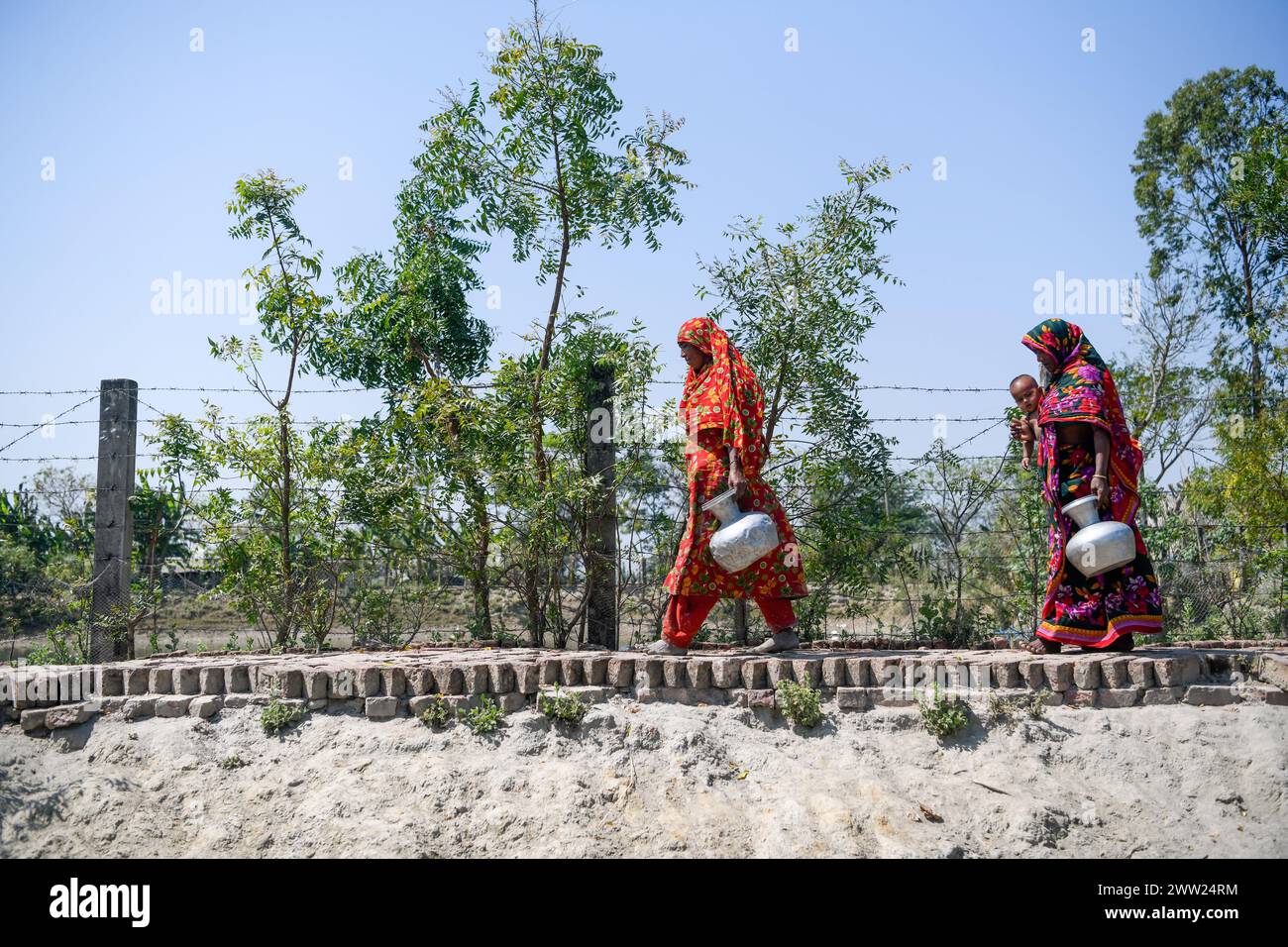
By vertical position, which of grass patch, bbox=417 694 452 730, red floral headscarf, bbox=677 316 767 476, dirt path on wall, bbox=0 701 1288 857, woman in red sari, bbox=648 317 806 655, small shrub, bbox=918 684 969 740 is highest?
red floral headscarf, bbox=677 316 767 476

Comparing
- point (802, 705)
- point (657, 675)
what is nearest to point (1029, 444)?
point (802, 705)

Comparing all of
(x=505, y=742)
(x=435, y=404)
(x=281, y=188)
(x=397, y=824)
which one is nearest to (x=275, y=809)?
(x=397, y=824)

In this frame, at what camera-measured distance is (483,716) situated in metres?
4.79

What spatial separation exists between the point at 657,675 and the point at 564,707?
1.84ft

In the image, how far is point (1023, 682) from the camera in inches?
198

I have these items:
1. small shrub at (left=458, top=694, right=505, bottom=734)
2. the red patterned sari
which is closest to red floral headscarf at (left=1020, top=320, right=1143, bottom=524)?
the red patterned sari

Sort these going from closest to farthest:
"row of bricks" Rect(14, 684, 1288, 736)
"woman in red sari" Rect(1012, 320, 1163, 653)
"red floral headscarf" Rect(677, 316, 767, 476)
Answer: "row of bricks" Rect(14, 684, 1288, 736) < "woman in red sari" Rect(1012, 320, 1163, 653) < "red floral headscarf" Rect(677, 316, 767, 476)

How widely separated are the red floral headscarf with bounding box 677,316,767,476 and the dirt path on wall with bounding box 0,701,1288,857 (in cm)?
143

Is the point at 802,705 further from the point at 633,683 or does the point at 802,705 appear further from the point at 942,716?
the point at 633,683

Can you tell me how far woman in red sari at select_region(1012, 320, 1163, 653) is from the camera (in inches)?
204

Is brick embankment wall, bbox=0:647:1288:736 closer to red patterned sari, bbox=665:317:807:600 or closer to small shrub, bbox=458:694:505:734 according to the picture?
small shrub, bbox=458:694:505:734

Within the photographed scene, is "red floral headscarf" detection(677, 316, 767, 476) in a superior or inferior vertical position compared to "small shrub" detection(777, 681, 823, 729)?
superior

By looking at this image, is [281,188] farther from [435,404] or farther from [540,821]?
[540,821]
